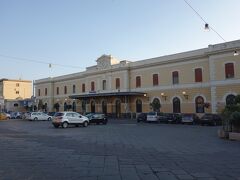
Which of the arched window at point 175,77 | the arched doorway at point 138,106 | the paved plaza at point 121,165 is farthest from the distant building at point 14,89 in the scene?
the paved plaza at point 121,165

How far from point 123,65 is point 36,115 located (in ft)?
52.1

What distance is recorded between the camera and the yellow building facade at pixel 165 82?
33375 millimetres

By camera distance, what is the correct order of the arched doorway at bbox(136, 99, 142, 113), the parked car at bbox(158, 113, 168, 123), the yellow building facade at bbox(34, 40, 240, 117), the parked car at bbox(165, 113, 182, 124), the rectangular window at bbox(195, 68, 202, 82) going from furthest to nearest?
the arched doorway at bbox(136, 99, 142, 113) < the rectangular window at bbox(195, 68, 202, 82) < the parked car at bbox(158, 113, 168, 123) < the parked car at bbox(165, 113, 182, 124) < the yellow building facade at bbox(34, 40, 240, 117)

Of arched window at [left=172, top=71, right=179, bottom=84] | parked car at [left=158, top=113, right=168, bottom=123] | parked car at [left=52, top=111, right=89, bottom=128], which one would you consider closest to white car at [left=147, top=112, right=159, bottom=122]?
parked car at [left=158, top=113, right=168, bottom=123]

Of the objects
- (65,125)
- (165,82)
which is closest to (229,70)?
(165,82)

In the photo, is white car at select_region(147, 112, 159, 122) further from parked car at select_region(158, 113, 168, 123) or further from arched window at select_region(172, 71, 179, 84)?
arched window at select_region(172, 71, 179, 84)

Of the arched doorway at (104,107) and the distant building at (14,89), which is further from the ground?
the distant building at (14,89)

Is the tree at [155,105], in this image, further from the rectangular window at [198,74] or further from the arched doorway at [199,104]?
the rectangular window at [198,74]

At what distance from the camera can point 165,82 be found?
40.5 meters

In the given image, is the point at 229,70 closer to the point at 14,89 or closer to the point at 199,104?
the point at 199,104

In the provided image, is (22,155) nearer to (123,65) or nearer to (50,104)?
(123,65)

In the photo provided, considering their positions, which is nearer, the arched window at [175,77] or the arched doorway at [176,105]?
the arched doorway at [176,105]

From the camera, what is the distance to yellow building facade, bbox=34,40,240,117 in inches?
1314

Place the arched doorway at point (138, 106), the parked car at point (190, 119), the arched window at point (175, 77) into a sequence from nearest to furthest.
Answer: the parked car at point (190, 119)
the arched window at point (175, 77)
the arched doorway at point (138, 106)
